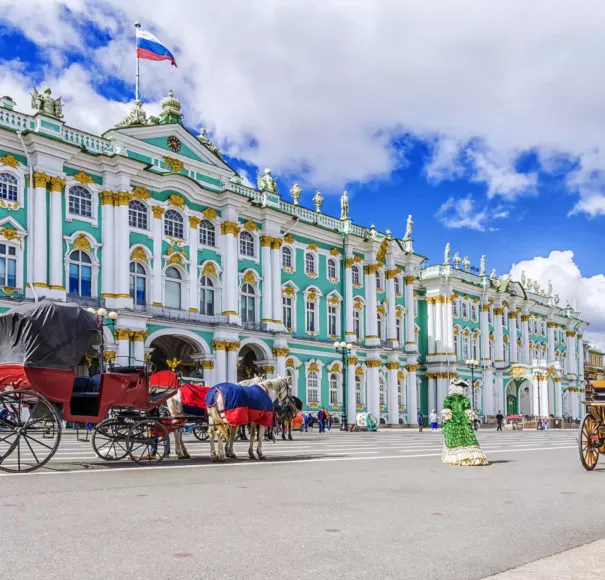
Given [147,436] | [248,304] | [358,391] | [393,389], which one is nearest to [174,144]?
[248,304]

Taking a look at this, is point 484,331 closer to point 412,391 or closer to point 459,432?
point 412,391

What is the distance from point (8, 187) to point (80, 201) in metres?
3.75

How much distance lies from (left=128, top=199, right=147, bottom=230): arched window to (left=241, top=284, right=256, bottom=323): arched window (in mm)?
8022

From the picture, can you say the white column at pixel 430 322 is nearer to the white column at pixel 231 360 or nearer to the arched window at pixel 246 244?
the arched window at pixel 246 244

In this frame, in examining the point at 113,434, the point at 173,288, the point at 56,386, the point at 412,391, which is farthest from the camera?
the point at 412,391

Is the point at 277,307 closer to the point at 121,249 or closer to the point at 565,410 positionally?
the point at 121,249

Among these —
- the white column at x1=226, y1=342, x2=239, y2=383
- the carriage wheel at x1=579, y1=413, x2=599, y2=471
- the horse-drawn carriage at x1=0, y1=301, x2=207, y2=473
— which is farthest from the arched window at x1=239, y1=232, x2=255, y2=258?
the carriage wheel at x1=579, y1=413, x2=599, y2=471

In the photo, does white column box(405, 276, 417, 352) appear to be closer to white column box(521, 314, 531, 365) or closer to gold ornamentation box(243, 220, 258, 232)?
gold ornamentation box(243, 220, 258, 232)

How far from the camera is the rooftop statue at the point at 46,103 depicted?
36594 millimetres

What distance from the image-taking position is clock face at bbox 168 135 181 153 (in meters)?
42.5

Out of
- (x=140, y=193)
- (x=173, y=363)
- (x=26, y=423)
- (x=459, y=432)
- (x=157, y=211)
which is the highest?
(x=140, y=193)

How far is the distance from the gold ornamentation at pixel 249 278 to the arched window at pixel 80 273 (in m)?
10.6

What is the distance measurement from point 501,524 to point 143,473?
6.83 metres

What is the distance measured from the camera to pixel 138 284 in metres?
40.0
